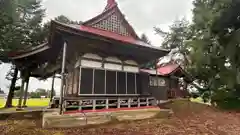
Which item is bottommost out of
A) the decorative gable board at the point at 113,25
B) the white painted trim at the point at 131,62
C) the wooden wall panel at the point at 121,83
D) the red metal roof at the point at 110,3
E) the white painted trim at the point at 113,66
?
the wooden wall panel at the point at 121,83

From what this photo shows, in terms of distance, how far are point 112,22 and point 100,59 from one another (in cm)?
347

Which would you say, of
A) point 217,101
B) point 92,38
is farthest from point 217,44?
point 92,38

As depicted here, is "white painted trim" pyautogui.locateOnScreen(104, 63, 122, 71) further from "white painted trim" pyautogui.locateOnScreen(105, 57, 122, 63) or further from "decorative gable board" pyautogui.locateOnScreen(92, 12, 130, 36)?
"decorative gable board" pyautogui.locateOnScreen(92, 12, 130, 36)

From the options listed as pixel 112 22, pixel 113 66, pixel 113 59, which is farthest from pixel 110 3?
pixel 113 66

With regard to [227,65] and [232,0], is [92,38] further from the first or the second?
[227,65]

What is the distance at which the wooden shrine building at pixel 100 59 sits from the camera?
7.75 m

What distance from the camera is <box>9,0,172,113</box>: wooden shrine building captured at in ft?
25.4

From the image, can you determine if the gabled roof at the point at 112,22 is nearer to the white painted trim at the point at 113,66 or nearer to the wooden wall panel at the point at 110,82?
the white painted trim at the point at 113,66

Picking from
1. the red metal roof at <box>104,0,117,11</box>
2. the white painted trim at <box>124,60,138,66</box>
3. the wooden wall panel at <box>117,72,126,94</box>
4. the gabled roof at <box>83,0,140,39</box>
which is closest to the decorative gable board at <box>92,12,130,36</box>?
the gabled roof at <box>83,0,140,39</box>

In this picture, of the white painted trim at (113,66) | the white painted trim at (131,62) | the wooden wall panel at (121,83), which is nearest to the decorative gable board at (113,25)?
the white painted trim at (131,62)

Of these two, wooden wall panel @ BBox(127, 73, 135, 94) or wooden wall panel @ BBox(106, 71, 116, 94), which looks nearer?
wooden wall panel @ BBox(106, 71, 116, 94)

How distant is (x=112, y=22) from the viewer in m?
11.0

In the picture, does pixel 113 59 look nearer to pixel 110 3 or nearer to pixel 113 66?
pixel 113 66

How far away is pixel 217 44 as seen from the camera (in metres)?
14.0
